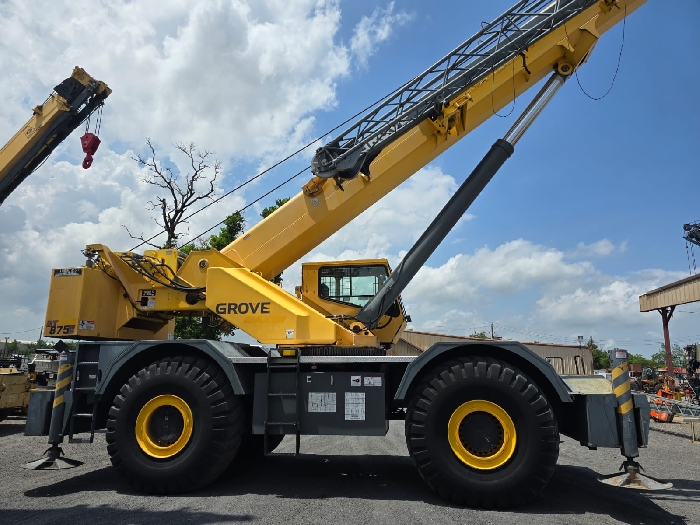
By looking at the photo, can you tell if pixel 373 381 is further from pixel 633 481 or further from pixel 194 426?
pixel 633 481

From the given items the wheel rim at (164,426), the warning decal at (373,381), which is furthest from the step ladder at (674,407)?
the wheel rim at (164,426)

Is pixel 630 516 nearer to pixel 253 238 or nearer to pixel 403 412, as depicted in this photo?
pixel 403 412

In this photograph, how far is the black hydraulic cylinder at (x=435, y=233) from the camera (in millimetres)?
7719

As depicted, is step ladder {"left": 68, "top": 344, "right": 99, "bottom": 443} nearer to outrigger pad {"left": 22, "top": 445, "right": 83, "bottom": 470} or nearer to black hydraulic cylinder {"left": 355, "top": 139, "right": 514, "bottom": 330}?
outrigger pad {"left": 22, "top": 445, "right": 83, "bottom": 470}

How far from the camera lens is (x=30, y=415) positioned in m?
6.60

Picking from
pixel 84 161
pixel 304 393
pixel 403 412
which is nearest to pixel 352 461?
pixel 403 412

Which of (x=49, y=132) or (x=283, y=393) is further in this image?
(x=49, y=132)

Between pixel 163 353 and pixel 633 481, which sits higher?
pixel 163 353

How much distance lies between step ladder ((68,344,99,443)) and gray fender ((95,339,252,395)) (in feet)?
0.48

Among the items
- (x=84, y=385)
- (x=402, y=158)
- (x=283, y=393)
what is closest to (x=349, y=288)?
(x=402, y=158)

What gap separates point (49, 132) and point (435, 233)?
1179 centimetres

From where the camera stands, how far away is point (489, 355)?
19.8 feet

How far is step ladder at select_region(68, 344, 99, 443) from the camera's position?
21.7ft

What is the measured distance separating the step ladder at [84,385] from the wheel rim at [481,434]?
4.94 m
